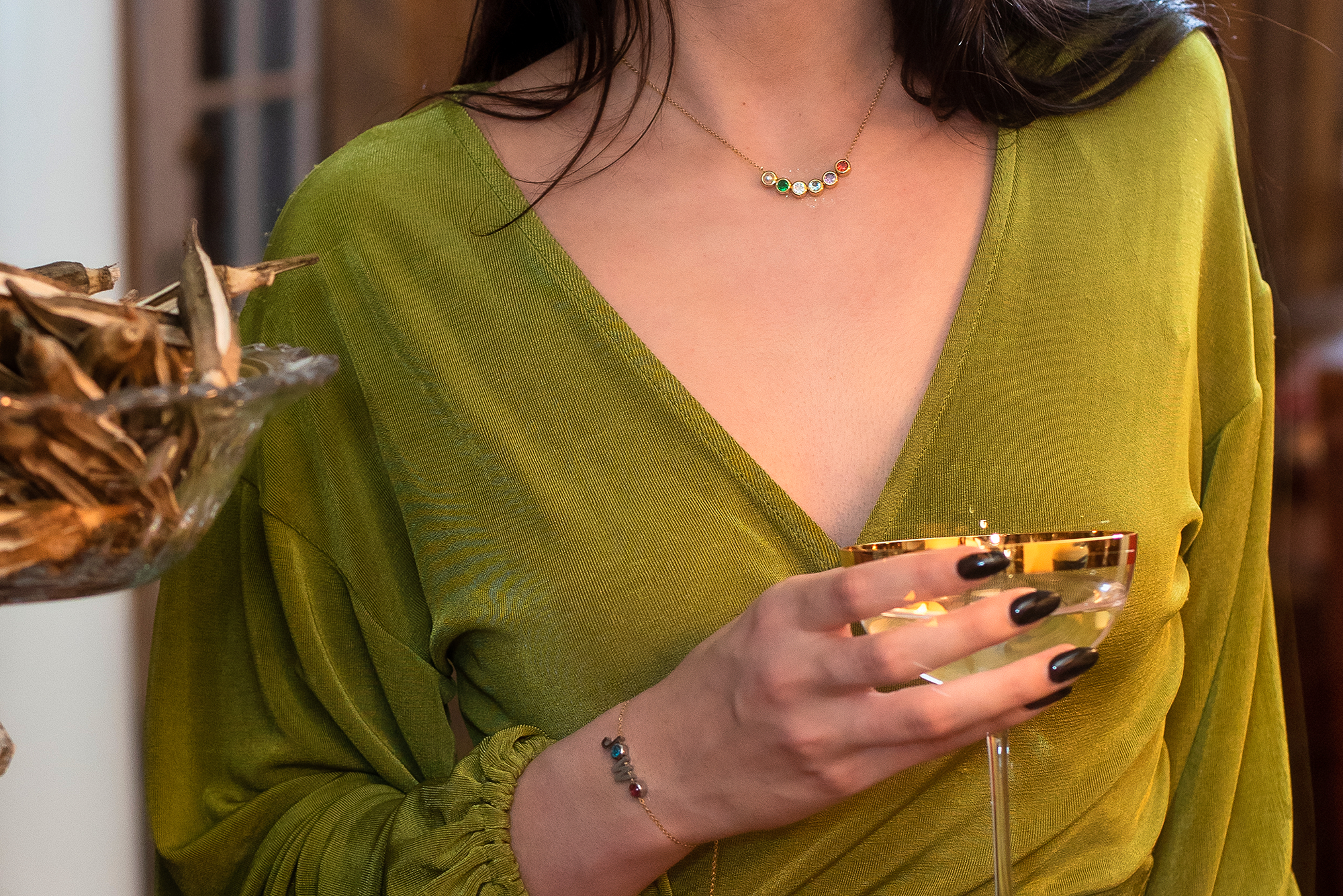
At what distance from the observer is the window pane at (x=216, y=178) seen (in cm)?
181

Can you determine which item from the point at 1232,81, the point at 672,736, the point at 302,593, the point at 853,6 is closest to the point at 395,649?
the point at 302,593

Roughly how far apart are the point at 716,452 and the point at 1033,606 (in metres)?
0.38

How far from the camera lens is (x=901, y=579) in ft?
1.90

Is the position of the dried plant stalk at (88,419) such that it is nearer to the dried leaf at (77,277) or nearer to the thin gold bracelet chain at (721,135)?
the dried leaf at (77,277)

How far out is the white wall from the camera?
2.40ft

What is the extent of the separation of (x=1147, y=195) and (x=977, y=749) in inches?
18.5

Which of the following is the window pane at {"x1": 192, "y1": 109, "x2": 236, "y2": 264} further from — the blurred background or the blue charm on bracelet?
the blue charm on bracelet

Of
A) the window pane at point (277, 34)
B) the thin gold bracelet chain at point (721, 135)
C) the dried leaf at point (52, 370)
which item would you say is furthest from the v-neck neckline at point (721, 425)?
the window pane at point (277, 34)

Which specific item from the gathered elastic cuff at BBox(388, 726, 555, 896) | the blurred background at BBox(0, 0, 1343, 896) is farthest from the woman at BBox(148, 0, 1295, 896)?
the blurred background at BBox(0, 0, 1343, 896)

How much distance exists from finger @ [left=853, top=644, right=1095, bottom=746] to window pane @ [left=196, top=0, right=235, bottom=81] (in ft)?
5.02

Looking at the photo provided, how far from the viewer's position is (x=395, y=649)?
1.01 m

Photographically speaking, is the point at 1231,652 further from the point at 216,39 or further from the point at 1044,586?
the point at 216,39

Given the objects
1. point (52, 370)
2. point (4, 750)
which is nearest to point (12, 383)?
point (52, 370)

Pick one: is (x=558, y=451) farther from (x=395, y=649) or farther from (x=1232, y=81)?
(x=1232, y=81)
